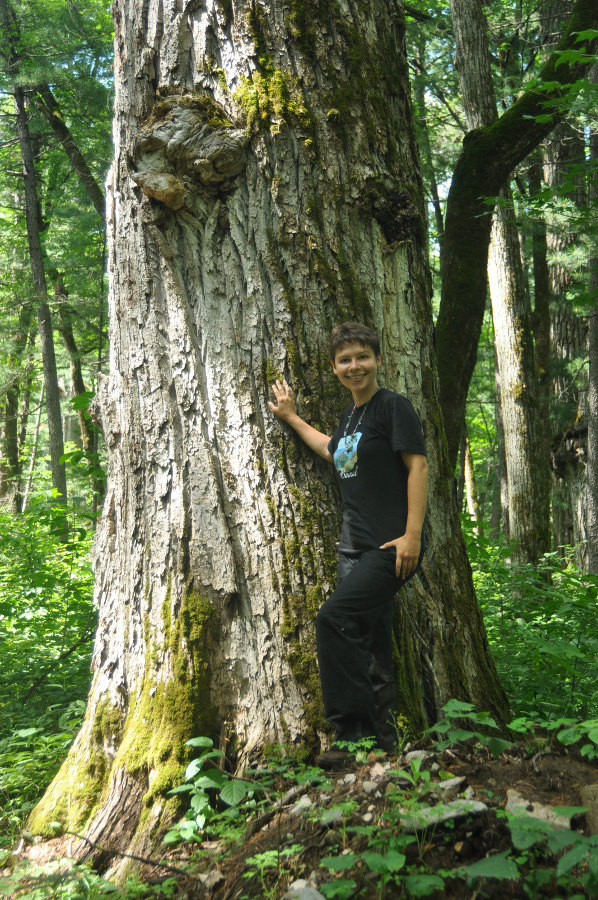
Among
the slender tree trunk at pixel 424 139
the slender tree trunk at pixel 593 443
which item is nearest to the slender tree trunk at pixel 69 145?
the slender tree trunk at pixel 424 139

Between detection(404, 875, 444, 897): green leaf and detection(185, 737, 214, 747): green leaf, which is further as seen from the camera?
detection(185, 737, 214, 747): green leaf

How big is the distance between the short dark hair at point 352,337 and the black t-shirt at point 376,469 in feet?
0.86

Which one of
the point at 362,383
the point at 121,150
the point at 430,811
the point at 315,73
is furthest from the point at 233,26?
the point at 430,811

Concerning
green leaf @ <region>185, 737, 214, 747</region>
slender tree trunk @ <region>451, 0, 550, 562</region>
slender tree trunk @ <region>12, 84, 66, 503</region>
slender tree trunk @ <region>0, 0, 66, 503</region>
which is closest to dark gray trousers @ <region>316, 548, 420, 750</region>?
green leaf @ <region>185, 737, 214, 747</region>

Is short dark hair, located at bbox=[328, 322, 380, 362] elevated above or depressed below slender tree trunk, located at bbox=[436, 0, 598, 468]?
below

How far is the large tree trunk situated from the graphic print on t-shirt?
159 millimetres

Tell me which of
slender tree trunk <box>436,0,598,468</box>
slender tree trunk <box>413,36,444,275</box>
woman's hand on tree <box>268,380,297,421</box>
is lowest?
woman's hand on tree <box>268,380,297,421</box>

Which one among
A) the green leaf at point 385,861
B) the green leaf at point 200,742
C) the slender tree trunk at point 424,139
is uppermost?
the slender tree trunk at point 424,139

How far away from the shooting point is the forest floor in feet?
6.33

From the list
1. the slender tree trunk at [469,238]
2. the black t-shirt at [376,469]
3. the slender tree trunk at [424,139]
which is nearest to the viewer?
the black t-shirt at [376,469]

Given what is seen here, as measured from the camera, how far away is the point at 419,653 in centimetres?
329

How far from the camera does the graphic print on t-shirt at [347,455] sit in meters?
3.13

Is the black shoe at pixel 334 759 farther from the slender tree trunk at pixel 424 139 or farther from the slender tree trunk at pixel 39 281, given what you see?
the slender tree trunk at pixel 39 281

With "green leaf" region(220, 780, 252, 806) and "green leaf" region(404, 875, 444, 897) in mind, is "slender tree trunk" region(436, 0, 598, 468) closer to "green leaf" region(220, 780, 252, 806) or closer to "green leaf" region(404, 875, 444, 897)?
"green leaf" region(220, 780, 252, 806)
